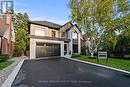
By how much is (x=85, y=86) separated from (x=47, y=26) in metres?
37.5

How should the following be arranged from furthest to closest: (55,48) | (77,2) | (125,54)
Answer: (55,48) < (125,54) < (77,2)

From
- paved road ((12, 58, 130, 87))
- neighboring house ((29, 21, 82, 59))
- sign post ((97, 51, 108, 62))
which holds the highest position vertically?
neighboring house ((29, 21, 82, 59))

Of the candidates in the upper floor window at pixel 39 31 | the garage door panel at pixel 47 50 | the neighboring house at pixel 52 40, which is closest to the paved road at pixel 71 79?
the neighboring house at pixel 52 40

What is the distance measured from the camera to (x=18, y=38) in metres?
49.2

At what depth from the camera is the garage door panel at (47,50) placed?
42.4 metres

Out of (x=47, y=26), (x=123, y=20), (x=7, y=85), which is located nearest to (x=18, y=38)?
(x=47, y=26)

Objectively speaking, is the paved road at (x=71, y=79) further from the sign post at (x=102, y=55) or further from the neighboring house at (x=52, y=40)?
the neighboring house at (x=52, y=40)

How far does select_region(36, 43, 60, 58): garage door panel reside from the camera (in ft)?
139

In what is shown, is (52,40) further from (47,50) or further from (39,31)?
(39,31)

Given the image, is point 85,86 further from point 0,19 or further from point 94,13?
point 0,19

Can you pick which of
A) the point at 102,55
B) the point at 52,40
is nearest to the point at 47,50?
the point at 52,40

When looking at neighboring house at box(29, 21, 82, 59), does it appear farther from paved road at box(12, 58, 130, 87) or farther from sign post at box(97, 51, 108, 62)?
paved road at box(12, 58, 130, 87)

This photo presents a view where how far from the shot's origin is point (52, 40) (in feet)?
150

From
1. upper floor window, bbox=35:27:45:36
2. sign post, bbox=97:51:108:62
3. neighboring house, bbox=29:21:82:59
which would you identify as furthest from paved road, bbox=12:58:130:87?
upper floor window, bbox=35:27:45:36
